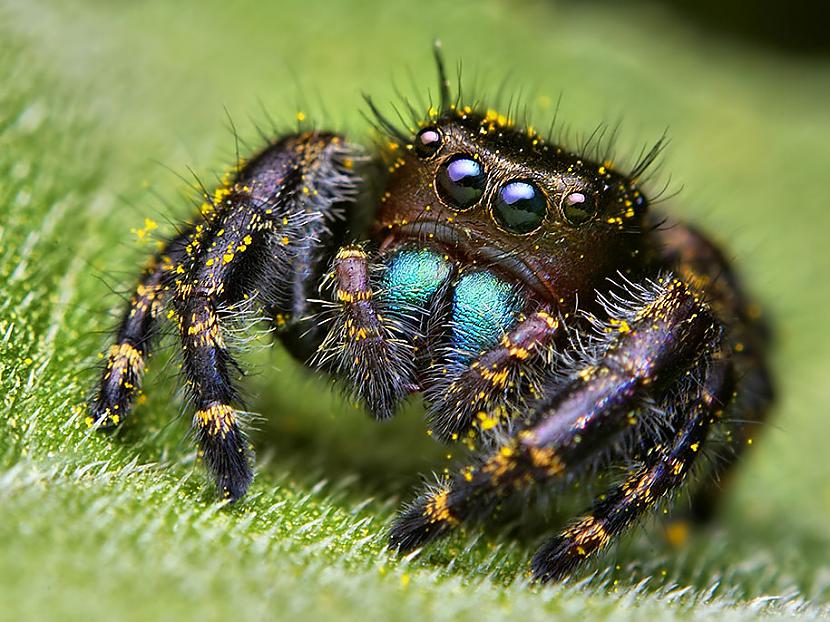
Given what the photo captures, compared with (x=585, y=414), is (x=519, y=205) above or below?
above

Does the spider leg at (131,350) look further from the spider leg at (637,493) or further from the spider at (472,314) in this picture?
the spider leg at (637,493)

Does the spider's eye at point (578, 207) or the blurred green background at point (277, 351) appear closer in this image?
the blurred green background at point (277, 351)

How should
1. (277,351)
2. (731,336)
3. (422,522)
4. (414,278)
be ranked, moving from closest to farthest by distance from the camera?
(422,522), (414,278), (731,336), (277,351)

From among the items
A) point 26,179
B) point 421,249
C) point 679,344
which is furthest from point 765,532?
point 26,179

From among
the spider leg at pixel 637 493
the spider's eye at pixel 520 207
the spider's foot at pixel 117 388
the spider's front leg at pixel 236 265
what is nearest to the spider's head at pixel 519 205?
the spider's eye at pixel 520 207

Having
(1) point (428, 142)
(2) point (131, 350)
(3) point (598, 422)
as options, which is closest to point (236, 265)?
(2) point (131, 350)

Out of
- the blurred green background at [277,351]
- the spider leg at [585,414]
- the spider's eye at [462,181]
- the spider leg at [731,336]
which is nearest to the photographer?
the blurred green background at [277,351]

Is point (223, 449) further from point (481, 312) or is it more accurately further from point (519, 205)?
point (519, 205)

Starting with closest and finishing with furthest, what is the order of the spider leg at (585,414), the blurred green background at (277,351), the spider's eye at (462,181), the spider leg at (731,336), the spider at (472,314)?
the blurred green background at (277,351) < the spider leg at (585,414) < the spider at (472,314) < the spider's eye at (462,181) < the spider leg at (731,336)
